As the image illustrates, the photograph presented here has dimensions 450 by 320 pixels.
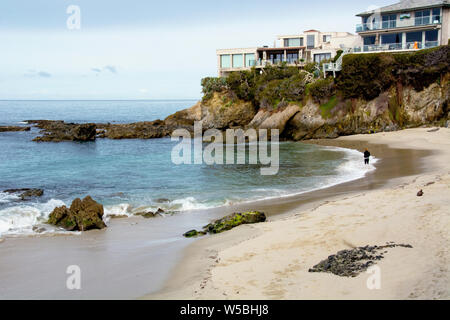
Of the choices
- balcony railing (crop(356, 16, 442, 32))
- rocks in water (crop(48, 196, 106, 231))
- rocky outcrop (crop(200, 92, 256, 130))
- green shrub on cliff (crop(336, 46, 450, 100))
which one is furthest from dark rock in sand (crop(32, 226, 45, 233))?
balcony railing (crop(356, 16, 442, 32))

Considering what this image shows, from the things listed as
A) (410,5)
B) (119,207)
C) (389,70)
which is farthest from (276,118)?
(119,207)

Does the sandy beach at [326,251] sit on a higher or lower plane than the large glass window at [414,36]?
lower

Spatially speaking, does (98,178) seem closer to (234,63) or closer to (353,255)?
(353,255)

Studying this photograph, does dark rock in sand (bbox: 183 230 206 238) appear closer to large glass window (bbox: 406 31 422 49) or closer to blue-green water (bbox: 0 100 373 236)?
blue-green water (bbox: 0 100 373 236)

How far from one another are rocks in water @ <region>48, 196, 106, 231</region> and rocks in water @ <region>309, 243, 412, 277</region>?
401 inches

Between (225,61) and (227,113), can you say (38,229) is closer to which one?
(227,113)

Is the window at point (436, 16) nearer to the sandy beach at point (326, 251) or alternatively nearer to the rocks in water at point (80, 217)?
the sandy beach at point (326, 251)

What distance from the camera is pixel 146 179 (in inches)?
1160

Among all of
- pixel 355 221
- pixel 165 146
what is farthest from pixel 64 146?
pixel 355 221

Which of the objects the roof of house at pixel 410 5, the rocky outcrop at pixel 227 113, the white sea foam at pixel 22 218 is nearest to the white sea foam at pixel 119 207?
the white sea foam at pixel 22 218

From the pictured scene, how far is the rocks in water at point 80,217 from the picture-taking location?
1744 cm

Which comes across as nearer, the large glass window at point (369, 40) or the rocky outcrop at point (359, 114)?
the rocky outcrop at point (359, 114)

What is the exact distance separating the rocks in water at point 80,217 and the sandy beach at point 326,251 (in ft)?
16.5

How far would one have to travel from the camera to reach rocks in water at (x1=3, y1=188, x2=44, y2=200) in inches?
937
